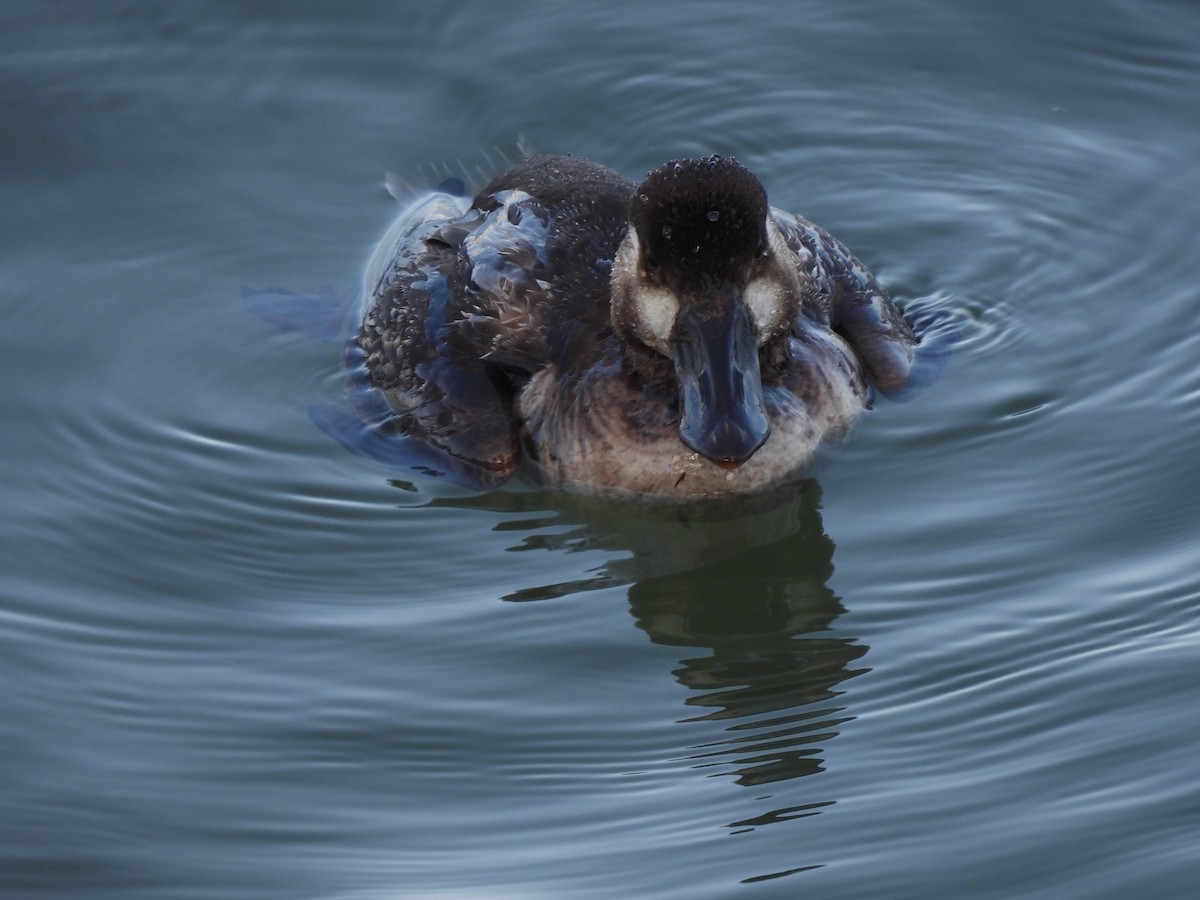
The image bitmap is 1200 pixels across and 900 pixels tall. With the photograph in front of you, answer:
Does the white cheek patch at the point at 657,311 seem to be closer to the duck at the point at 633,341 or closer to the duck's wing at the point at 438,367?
the duck at the point at 633,341

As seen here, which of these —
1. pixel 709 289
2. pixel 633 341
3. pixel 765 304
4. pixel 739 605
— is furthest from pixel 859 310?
pixel 739 605

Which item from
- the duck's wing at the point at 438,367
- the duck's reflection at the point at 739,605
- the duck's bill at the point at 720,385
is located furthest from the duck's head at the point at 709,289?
the duck's wing at the point at 438,367

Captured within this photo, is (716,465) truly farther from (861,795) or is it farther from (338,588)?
(861,795)

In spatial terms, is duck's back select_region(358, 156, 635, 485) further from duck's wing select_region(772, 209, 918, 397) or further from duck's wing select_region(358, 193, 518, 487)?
duck's wing select_region(772, 209, 918, 397)

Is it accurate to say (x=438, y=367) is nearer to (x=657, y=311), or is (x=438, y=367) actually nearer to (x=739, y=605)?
(x=657, y=311)

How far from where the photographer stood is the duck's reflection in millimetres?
5660

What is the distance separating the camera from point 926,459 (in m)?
7.26

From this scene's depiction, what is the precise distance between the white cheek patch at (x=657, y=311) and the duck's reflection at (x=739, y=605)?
28.1 inches

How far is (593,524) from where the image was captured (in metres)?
7.16

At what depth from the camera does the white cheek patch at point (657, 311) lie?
6.84 m

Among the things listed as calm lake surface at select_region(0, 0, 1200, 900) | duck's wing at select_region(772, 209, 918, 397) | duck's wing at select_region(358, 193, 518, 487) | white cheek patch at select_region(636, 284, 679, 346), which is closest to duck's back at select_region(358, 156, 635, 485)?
duck's wing at select_region(358, 193, 518, 487)

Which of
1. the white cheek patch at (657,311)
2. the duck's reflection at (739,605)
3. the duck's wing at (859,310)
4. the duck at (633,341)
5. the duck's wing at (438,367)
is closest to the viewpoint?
the duck's reflection at (739,605)

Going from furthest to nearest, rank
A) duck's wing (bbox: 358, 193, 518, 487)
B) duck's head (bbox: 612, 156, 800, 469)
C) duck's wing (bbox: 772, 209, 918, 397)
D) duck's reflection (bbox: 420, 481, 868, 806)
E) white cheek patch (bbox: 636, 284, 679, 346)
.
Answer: duck's wing (bbox: 772, 209, 918, 397)
duck's wing (bbox: 358, 193, 518, 487)
white cheek patch (bbox: 636, 284, 679, 346)
duck's head (bbox: 612, 156, 800, 469)
duck's reflection (bbox: 420, 481, 868, 806)

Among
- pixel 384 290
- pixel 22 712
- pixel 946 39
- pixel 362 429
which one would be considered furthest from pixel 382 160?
pixel 22 712
